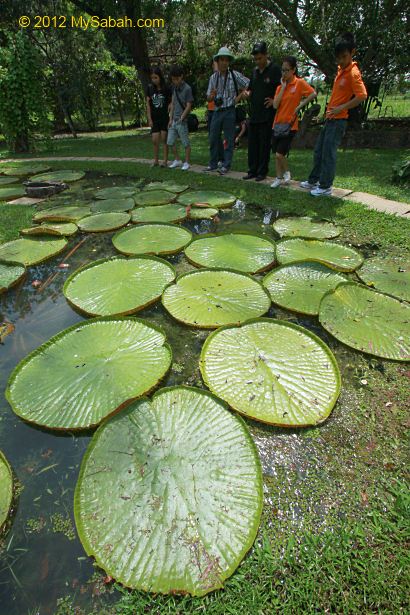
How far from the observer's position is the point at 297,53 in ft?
35.4

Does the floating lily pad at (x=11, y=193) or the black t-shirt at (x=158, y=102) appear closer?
the floating lily pad at (x=11, y=193)

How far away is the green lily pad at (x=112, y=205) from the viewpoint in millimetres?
4129

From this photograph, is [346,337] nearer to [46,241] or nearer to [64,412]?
[64,412]

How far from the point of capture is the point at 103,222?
371 centimetres

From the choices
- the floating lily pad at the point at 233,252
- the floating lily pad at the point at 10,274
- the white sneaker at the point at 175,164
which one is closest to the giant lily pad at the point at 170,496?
the floating lily pad at the point at 233,252

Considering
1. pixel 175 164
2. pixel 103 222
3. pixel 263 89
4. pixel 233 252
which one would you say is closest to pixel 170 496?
→ pixel 233 252

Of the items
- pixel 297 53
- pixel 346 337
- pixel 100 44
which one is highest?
pixel 100 44

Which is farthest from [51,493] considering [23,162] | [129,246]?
[23,162]

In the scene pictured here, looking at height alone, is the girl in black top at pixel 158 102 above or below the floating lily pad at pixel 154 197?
above

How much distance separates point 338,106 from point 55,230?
3.47m

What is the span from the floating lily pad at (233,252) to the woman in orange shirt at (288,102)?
1995mm

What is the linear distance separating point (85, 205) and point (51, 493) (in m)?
3.84

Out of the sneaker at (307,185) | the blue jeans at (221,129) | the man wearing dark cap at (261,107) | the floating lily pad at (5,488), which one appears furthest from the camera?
the blue jeans at (221,129)

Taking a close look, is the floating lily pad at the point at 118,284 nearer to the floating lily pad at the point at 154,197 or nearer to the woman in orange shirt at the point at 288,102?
the floating lily pad at the point at 154,197
